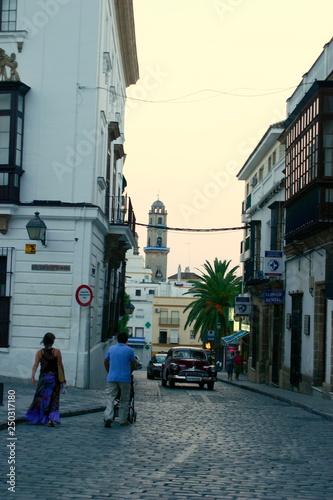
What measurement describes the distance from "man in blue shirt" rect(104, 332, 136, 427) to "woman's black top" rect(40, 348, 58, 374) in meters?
0.91

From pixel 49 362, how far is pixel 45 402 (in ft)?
2.00

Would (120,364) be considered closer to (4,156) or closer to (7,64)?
(4,156)

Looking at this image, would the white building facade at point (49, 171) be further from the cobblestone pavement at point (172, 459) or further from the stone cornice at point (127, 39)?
the stone cornice at point (127, 39)

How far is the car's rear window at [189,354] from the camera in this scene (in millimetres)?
26652

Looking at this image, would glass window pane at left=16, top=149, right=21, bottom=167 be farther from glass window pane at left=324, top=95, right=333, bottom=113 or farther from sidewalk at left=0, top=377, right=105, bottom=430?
glass window pane at left=324, top=95, right=333, bottom=113

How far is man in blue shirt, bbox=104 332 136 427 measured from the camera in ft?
39.9

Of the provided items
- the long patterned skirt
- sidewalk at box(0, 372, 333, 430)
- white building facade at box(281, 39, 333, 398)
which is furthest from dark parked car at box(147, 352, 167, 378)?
the long patterned skirt

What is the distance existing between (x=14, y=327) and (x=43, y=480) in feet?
44.2

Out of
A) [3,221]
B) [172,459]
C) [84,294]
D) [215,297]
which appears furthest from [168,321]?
[172,459]

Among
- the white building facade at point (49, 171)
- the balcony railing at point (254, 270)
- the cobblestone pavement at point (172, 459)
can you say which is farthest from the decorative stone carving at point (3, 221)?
the balcony railing at point (254, 270)

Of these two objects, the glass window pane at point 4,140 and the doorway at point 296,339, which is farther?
the doorway at point 296,339

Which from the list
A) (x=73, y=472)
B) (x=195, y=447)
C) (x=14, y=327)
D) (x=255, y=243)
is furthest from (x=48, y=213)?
(x=255, y=243)

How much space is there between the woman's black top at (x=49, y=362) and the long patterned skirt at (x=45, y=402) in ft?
0.25

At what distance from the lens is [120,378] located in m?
12.2
